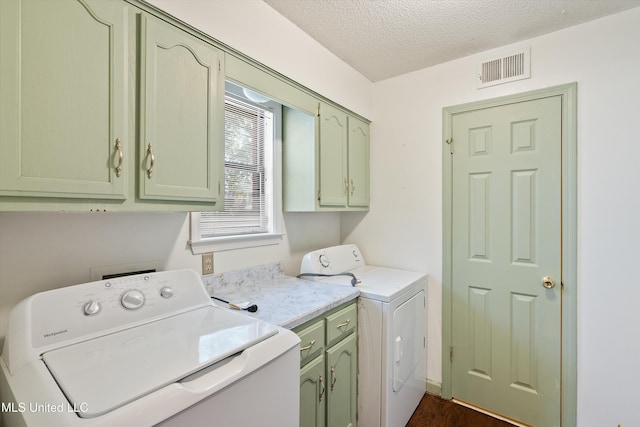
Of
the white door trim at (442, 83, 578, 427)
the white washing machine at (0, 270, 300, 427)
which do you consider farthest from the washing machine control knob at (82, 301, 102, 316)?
the white door trim at (442, 83, 578, 427)

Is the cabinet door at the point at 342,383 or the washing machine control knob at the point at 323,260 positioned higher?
the washing machine control knob at the point at 323,260

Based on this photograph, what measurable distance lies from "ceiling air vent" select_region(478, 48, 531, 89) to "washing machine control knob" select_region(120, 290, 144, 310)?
94.8 inches

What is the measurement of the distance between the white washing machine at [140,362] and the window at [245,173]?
57 cm

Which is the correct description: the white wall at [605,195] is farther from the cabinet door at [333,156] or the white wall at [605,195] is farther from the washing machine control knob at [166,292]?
the washing machine control knob at [166,292]

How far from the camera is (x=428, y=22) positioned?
5.75 ft

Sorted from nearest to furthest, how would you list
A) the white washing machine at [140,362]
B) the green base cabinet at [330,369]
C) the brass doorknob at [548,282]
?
the white washing machine at [140,362]
the green base cabinet at [330,369]
the brass doorknob at [548,282]

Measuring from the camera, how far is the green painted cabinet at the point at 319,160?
196 centimetres

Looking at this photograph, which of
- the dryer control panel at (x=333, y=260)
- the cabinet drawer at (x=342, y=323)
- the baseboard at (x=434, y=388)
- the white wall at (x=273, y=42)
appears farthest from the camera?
the baseboard at (x=434, y=388)

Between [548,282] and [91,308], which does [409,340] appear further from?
[91,308]

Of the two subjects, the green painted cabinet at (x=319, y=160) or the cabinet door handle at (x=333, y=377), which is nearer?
the cabinet door handle at (x=333, y=377)

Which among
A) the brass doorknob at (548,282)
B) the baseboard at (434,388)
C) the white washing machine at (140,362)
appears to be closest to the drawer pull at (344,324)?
the white washing machine at (140,362)

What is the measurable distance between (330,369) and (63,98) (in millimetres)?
1567

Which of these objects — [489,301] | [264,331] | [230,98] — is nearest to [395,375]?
[489,301]

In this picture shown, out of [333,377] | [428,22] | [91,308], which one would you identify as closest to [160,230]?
[91,308]
